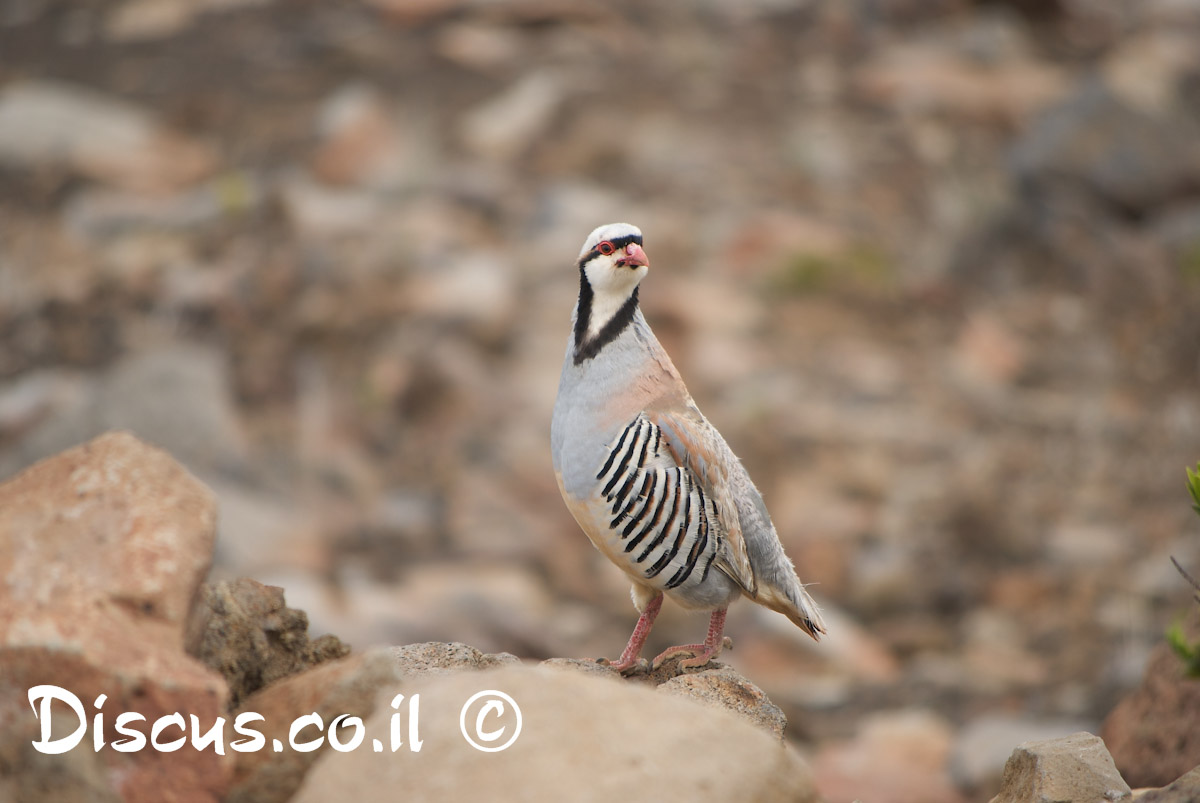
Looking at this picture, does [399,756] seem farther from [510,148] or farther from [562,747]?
[510,148]

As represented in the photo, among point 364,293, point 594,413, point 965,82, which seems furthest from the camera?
point 965,82

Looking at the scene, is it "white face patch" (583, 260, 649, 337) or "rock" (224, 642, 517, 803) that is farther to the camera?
"white face patch" (583, 260, 649, 337)

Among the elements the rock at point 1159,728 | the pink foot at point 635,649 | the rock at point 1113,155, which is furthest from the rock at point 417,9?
the rock at point 1159,728

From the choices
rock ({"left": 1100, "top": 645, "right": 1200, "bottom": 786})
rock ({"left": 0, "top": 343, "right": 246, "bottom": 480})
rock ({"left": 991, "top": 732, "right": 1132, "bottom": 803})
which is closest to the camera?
rock ({"left": 991, "top": 732, "right": 1132, "bottom": 803})

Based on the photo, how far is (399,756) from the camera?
3607 mm

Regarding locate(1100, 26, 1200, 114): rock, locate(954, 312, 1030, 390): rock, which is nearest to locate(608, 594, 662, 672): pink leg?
locate(954, 312, 1030, 390): rock

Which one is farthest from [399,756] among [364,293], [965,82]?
[965,82]

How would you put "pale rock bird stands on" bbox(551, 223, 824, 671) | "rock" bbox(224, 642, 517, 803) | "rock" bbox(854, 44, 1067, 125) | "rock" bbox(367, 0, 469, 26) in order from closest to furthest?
"rock" bbox(224, 642, 517, 803) → "pale rock bird stands on" bbox(551, 223, 824, 671) → "rock" bbox(854, 44, 1067, 125) → "rock" bbox(367, 0, 469, 26)

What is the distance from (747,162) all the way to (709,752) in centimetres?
1504

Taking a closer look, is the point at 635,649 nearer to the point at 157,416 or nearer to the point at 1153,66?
the point at 157,416

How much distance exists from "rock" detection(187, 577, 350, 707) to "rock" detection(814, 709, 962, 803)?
4.93m

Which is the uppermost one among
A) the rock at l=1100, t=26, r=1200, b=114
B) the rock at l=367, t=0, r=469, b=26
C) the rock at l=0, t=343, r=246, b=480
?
the rock at l=1100, t=26, r=1200, b=114

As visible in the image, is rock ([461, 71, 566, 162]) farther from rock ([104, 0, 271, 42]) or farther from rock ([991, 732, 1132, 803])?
rock ([991, 732, 1132, 803])

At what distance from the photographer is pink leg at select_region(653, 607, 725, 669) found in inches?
211
